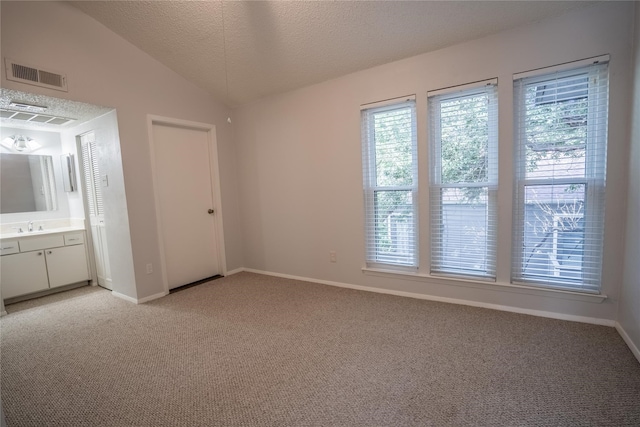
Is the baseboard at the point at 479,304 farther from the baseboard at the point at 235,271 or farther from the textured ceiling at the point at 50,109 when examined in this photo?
the textured ceiling at the point at 50,109

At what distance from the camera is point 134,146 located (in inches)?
125

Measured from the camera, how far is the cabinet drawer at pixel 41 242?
11.3 feet

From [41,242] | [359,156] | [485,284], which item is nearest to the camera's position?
[485,284]

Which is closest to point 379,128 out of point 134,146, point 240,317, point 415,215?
point 415,215

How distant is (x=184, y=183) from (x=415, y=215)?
2.90 metres

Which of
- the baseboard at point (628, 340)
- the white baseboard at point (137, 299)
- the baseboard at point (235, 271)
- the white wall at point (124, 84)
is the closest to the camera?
the baseboard at point (628, 340)

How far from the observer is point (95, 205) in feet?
12.3

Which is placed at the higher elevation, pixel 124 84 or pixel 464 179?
pixel 124 84

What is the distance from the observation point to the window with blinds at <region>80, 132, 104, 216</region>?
3.60 m

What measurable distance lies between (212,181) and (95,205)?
1.49m

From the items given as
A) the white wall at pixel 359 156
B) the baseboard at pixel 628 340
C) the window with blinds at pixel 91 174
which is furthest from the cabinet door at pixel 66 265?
the baseboard at pixel 628 340

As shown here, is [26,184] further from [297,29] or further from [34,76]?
[297,29]

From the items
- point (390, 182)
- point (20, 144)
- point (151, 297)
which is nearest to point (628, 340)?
point (390, 182)

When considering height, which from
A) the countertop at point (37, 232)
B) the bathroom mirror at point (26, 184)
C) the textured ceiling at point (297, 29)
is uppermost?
the textured ceiling at point (297, 29)
